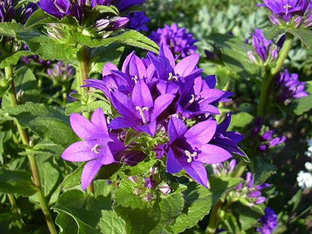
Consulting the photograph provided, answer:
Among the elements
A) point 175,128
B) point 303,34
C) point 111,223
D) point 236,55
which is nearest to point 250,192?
point 236,55

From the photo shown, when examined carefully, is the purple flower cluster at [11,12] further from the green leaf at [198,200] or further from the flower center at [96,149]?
the green leaf at [198,200]

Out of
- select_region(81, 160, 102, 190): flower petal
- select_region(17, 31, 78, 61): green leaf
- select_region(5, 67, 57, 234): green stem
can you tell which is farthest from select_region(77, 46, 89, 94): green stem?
select_region(81, 160, 102, 190): flower petal

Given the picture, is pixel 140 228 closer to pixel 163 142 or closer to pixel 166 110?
→ pixel 163 142

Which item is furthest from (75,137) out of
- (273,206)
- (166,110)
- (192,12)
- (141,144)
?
(192,12)

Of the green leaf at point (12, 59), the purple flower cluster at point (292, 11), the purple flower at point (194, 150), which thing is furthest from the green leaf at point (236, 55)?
the purple flower at point (194, 150)

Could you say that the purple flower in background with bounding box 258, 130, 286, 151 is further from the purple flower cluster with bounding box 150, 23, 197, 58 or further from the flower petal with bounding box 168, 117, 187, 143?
the flower petal with bounding box 168, 117, 187, 143

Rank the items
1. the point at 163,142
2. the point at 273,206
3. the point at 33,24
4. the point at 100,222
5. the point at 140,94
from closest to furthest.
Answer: the point at 140,94 < the point at 163,142 < the point at 33,24 < the point at 100,222 < the point at 273,206

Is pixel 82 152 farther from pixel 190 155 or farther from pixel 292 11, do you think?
pixel 292 11
